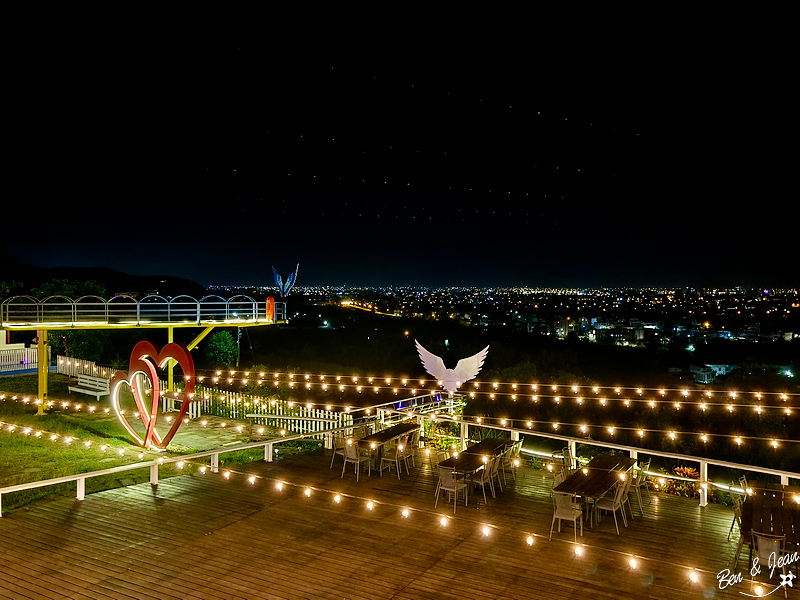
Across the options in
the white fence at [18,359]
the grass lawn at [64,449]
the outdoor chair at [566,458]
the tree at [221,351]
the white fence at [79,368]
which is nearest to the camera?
the outdoor chair at [566,458]

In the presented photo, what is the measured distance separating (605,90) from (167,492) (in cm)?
1248

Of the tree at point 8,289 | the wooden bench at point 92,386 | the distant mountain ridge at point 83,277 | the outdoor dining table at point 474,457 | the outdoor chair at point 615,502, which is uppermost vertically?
the distant mountain ridge at point 83,277

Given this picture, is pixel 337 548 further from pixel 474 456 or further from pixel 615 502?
pixel 615 502

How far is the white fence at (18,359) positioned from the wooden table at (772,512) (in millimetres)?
24290

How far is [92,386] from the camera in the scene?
19.5m

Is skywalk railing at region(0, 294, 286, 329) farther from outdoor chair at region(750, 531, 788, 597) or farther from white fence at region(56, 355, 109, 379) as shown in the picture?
outdoor chair at region(750, 531, 788, 597)

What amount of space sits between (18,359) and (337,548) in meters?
22.3

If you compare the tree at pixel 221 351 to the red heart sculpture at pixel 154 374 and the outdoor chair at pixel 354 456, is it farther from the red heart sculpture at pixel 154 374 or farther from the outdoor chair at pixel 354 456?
the outdoor chair at pixel 354 456

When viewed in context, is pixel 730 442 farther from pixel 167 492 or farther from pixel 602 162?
pixel 167 492

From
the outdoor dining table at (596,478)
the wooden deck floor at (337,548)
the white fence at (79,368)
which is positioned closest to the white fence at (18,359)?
the white fence at (79,368)

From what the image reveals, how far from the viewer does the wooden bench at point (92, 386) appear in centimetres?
1912

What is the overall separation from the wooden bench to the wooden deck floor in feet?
40.1

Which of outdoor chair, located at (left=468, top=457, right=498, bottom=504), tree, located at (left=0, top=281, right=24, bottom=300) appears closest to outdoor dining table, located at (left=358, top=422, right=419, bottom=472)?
outdoor chair, located at (left=468, top=457, right=498, bottom=504)

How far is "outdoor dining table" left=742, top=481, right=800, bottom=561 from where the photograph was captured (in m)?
5.65
